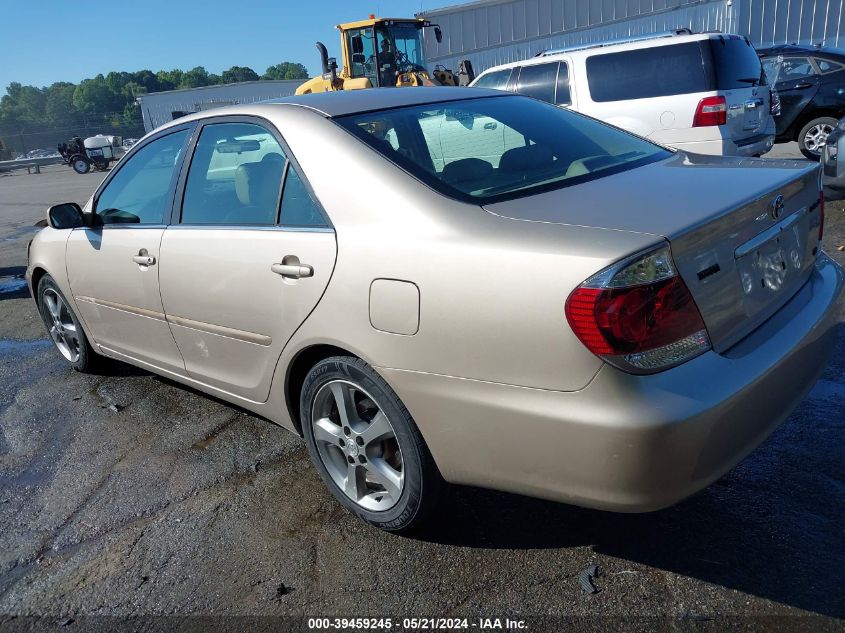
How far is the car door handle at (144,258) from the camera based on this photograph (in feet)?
11.2

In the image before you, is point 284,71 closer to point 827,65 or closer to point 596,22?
point 596,22

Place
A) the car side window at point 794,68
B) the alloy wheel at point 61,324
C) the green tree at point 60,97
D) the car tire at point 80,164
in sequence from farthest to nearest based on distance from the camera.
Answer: the green tree at point 60,97 → the car tire at point 80,164 → the car side window at point 794,68 → the alloy wheel at point 61,324

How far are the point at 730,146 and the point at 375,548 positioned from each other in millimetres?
6634

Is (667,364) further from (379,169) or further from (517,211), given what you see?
(379,169)

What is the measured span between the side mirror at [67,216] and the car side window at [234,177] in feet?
3.14

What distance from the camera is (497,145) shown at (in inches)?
117

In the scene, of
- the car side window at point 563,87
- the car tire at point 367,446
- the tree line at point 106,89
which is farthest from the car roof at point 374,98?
the tree line at point 106,89

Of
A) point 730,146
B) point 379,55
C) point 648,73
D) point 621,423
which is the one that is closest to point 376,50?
point 379,55

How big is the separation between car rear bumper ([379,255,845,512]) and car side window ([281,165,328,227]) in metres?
0.68

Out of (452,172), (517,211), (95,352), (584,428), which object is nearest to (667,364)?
(584,428)

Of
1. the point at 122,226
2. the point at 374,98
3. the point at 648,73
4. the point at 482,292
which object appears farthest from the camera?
the point at 648,73

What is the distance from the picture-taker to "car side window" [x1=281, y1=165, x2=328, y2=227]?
266 cm

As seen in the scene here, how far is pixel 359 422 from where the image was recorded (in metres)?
2.67

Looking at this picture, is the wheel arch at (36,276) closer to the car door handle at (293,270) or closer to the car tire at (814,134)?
the car door handle at (293,270)
